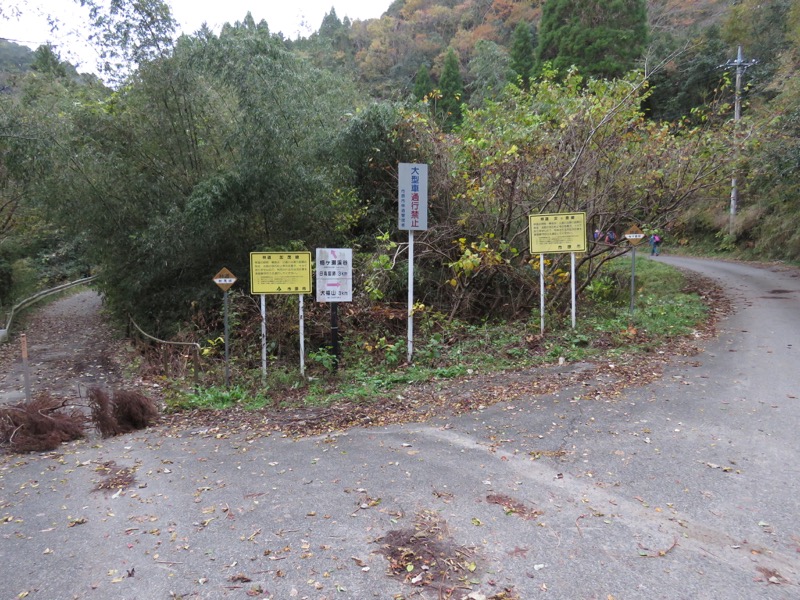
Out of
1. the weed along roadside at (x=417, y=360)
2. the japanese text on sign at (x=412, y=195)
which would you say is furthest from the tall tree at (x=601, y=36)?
the japanese text on sign at (x=412, y=195)

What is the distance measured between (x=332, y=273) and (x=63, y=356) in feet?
29.3

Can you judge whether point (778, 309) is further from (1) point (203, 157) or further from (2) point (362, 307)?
(1) point (203, 157)

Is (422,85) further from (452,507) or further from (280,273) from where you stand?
(452,507)

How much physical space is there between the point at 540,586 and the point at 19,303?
71.4 feet

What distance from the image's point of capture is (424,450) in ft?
17.0

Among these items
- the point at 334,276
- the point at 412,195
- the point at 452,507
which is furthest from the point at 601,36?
the point at 452,507

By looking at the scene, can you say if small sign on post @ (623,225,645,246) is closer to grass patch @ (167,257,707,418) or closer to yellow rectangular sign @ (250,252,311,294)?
grass patch @ (167,257,707,418)

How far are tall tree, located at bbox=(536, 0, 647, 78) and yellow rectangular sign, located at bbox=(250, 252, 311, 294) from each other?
2180 cm

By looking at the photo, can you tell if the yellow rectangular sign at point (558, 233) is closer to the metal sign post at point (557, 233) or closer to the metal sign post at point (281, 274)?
the metal sign post at point (557, 233)

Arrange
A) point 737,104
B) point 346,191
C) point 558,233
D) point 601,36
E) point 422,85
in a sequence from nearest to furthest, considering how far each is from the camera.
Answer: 1. point 558,233
2. point 346,191
3. point 737,104
4. point 601,36
5. point 422,85

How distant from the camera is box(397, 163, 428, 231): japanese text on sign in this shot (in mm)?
8469

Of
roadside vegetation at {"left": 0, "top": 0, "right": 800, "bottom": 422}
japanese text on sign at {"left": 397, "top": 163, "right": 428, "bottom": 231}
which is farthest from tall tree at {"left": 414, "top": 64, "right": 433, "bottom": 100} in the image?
japanese text on sign at {"left": 397, "top": 163, "right": 428, "bottom": 231}

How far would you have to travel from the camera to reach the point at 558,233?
9.20m

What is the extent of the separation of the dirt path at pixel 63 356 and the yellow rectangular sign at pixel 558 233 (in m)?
7.82
